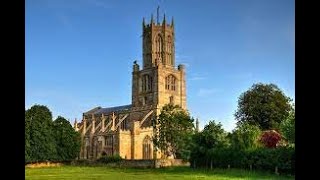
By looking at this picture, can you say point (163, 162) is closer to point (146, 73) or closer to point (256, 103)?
point (256, 103)

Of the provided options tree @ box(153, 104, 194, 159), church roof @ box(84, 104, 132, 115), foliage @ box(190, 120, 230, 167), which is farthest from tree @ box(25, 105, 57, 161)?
church roof @ box(84, 104, 132, 115)

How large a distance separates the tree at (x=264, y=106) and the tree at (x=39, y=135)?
2161 centimetres

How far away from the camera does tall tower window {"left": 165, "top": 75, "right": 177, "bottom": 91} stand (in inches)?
3359

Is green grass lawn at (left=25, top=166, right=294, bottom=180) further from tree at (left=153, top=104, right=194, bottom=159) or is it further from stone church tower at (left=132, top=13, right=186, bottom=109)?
stone church tower at (left=132, top=13, right=186, bottom=109)

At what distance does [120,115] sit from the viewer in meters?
84.8

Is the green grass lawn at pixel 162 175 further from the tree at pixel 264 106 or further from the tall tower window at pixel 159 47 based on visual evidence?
the tall tower window at pixel 159 47

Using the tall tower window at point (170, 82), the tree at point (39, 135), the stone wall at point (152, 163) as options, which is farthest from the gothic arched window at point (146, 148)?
the stone wall at point (152, 163)

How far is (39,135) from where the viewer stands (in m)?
60.5

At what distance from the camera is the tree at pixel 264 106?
60072 millimetres

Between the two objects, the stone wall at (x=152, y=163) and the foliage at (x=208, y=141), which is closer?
the foliage at (x=208, y=141)

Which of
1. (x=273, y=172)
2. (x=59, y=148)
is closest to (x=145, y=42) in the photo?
(x=59, y=148)

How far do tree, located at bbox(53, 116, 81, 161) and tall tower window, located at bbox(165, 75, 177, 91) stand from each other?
71.6 feet

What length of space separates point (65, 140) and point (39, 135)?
232 inches
